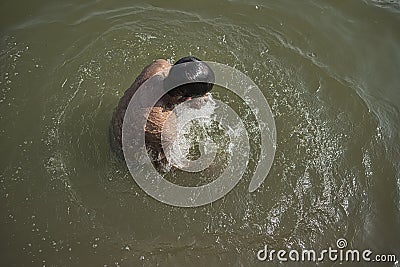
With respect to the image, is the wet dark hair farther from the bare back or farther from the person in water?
the bare back

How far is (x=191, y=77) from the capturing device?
301cm

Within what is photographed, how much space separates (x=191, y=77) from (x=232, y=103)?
1365 mm

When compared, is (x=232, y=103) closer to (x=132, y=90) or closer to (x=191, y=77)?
(x=132, y=90)

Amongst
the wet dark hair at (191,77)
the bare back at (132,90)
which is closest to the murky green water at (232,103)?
the bare back at (132,90)

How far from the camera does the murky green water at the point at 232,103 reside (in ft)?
12.3

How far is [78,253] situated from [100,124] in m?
1.12

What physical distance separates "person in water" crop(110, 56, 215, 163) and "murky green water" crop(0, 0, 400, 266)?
48 cm

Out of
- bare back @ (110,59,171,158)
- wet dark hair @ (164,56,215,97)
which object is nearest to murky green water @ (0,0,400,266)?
bare back @ (110,59,171,158)

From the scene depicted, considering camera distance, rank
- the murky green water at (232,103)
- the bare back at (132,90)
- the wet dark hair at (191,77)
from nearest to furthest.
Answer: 1. the wet dark hair at (191,77)
2. the bare back at (132,90)
3. the murky green water at (232,103)

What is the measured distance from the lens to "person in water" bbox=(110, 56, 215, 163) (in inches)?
119

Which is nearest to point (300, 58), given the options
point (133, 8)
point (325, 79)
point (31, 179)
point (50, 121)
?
point (325, 79)

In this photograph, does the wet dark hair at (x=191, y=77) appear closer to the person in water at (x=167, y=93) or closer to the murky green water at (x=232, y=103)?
the person in water at (x=167, y=93)

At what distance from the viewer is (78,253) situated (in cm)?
367

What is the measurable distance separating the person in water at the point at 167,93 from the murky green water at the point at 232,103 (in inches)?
18.9
